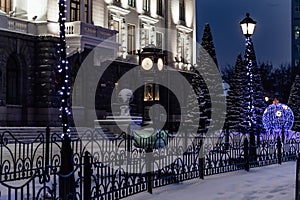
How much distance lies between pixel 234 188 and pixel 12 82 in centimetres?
2159

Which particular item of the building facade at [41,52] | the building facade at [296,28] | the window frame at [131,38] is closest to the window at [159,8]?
the window frame at [131,38]

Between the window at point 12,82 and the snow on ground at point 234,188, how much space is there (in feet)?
61.7

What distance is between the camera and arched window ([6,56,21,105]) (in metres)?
31.2

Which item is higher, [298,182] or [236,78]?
[236,78]

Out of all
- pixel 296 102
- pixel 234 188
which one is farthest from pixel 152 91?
pixel 296 102

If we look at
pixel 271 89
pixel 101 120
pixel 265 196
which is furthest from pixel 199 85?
pixel 271 89

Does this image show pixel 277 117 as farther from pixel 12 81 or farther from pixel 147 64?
pixel 147 64

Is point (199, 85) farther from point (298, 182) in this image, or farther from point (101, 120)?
point (298, 182)

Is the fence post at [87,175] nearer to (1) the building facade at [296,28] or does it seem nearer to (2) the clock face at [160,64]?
(2) the clock face at [160,64]

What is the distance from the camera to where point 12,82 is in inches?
1242

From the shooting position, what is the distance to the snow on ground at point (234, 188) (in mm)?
11250

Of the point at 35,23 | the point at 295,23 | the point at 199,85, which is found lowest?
the point at 199,85

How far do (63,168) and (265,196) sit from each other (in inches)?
172

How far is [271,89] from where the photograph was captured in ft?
247
